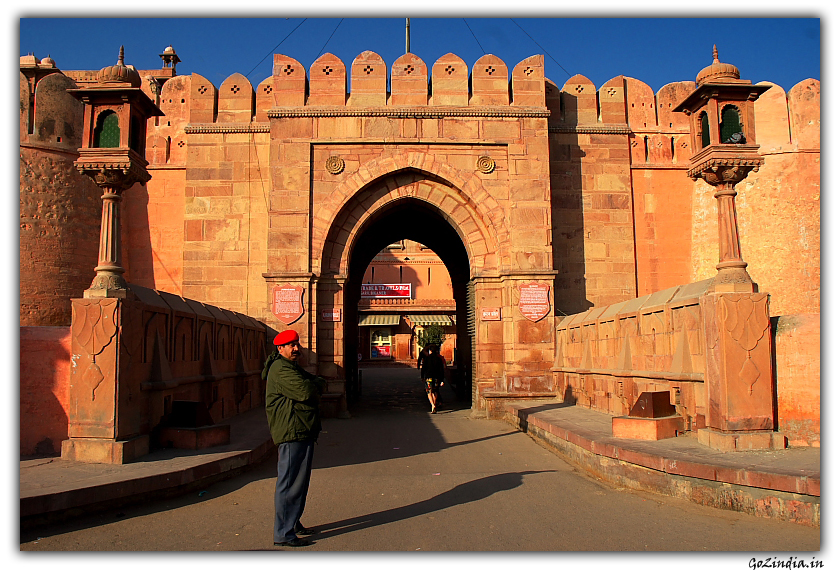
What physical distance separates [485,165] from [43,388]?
9.56 metres

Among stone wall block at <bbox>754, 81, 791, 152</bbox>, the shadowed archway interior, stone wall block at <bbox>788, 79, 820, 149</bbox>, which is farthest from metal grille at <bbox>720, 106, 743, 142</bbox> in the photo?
the shadowed archway interior

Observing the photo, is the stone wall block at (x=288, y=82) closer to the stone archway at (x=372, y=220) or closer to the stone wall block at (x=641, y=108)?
the stone archway at (x=372, y=220)

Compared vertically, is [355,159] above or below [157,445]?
above

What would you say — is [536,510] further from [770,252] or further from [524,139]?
[770,252]

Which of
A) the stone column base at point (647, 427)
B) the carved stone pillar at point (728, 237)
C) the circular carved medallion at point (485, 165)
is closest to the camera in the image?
the carved stone pillar at point (728, 237)

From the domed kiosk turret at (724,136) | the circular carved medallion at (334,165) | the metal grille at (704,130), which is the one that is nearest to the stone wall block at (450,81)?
the circular carved medallion at (334,165)

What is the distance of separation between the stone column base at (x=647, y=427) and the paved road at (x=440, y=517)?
2.72 ft

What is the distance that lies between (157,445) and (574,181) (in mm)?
10830

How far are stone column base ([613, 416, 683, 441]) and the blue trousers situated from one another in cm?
437

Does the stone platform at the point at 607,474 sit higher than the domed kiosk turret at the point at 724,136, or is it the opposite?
the domed kiosk turret at the point at 724,136

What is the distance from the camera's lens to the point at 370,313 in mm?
38406

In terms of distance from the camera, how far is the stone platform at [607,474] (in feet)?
17.0

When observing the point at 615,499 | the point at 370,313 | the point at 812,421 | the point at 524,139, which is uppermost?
the point at 524,139

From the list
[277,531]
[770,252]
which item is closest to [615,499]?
[277,531]
